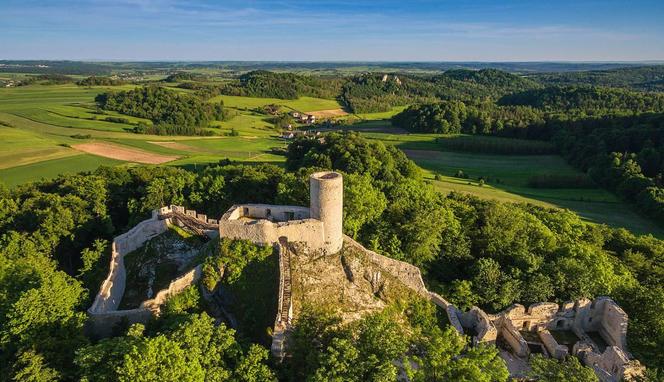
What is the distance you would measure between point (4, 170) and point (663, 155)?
104 m

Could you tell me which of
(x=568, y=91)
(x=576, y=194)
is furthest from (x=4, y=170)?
(x=568, y=91)

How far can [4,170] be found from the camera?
64812mm

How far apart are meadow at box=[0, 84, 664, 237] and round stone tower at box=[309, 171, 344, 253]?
4262cm

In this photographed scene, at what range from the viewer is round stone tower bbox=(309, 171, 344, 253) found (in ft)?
82.6

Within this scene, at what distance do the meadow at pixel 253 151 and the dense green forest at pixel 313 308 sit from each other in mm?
18699

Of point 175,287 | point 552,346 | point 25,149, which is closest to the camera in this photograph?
point 175,287

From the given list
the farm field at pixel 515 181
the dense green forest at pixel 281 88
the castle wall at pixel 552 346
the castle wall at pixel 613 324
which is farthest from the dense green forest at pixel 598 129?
the dense green forest at pixel 281 88

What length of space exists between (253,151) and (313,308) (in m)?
65.6

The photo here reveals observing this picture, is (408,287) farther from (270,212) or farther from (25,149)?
(25,149)

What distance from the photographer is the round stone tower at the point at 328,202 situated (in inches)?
992

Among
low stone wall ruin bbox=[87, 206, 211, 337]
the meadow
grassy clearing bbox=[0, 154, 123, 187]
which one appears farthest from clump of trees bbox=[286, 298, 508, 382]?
grassy clearing bbox=[0, 154, 123, 187]

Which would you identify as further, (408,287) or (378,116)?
(378,116)

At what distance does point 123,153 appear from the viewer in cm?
7894

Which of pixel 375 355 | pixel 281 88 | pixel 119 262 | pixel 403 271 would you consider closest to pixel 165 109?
pixel 281 88
